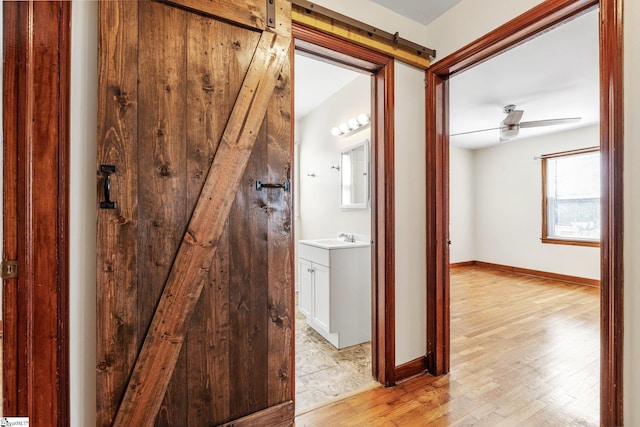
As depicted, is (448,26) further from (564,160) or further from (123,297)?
(564,160)

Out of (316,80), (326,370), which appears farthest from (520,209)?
(326,370)

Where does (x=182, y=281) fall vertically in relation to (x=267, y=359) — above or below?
above

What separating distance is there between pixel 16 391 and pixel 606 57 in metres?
2.66

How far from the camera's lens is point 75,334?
1.15m

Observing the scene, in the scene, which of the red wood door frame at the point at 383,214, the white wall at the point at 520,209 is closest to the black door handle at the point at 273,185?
the red wood door frame at the point at 383,214

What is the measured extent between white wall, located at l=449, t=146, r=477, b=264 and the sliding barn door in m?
5.33

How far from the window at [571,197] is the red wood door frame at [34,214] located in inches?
244

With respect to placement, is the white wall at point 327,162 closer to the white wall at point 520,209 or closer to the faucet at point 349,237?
the faucet at point 349,237

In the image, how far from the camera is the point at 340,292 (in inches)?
99.3

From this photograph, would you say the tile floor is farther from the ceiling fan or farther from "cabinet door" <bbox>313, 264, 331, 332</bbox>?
the ceiling fan

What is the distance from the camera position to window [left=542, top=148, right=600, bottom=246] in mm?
4590

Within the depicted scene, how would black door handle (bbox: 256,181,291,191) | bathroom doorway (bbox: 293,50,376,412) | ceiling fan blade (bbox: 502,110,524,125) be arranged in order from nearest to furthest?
black door handle (bbox: 256,181,291,191), bathroom doorway (bbox: 293,50,376,412), ceiling fan blade (bbox: 502,110,524,125)

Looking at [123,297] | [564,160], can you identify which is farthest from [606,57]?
[564,160]

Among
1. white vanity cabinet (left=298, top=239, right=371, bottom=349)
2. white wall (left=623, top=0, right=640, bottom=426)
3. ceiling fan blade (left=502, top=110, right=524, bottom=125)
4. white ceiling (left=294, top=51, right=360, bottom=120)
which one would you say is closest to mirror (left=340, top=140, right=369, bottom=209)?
white vanity cabinet (left=298, top=239, right=371, bottom=349)
